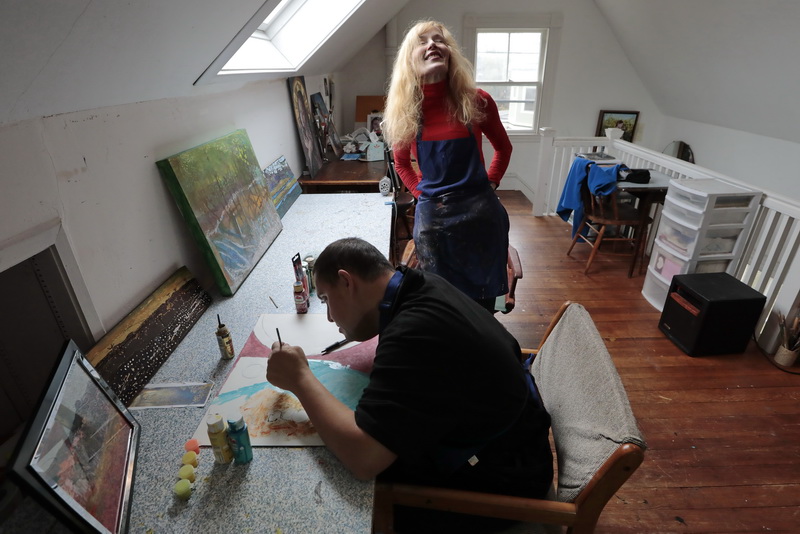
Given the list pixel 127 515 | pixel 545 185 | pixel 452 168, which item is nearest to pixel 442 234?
pixel 452 168

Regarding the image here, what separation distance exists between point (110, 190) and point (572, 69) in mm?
5587

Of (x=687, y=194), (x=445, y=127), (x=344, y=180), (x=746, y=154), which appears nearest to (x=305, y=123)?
(x=344, y=180)

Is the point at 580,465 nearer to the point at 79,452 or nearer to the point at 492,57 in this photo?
the point at 79,452


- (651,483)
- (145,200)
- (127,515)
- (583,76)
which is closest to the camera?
(127,515)

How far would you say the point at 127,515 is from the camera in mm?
790

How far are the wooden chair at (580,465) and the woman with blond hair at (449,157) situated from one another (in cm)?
80

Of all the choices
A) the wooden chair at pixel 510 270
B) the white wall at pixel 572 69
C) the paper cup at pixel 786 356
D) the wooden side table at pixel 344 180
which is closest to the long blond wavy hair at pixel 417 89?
the wooden chair at pixel 510 270

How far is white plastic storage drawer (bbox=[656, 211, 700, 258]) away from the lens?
270 cm

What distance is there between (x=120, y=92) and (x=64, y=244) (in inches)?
17.3

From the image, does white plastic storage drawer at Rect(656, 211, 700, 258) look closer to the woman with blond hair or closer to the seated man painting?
the woman with blond hair

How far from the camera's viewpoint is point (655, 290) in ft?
9.87

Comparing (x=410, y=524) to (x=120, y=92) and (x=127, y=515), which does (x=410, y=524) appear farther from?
(x=120, y=92)

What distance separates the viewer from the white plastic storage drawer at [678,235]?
270 cm

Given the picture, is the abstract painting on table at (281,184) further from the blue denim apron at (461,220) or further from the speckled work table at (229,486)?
the speckled work table at (229,486)
